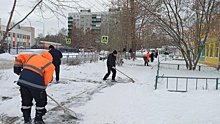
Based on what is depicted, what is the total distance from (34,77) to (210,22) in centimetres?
1665

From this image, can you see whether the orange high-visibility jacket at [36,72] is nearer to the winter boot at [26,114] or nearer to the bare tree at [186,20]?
the winter boot at [26,114]

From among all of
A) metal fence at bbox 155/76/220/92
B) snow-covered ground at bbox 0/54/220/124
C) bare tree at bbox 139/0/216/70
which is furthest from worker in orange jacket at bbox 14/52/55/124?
bare tree at bbox 139/0/216/70

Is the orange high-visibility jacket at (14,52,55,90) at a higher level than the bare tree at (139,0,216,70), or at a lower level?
lower

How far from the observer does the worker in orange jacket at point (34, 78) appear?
14.1 feet

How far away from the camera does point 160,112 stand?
5.89 m

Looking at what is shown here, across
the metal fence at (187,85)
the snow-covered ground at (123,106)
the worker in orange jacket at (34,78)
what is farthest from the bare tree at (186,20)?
the worker in orange jacket at (34,78)

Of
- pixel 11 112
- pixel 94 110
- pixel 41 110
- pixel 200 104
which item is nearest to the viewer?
pixel 41 110

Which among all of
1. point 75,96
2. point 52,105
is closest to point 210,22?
point 75,96

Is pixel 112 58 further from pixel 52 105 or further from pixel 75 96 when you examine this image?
pixel 52 105

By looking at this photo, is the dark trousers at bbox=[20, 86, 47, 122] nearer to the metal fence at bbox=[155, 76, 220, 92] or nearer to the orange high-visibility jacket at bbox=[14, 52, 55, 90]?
the orange high-visibility jacket at bbox=[14, 52, 55, 90]

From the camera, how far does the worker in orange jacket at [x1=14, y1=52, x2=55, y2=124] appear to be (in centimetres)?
430

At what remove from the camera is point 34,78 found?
4.29 metres

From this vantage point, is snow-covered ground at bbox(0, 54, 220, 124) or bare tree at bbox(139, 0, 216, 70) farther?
bare tree at bbox(139, 0, 216, 70)

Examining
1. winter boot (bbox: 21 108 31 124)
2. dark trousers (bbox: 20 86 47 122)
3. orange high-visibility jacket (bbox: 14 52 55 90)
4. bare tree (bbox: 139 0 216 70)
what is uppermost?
bare tree (bbox: 139 0 216 70)
